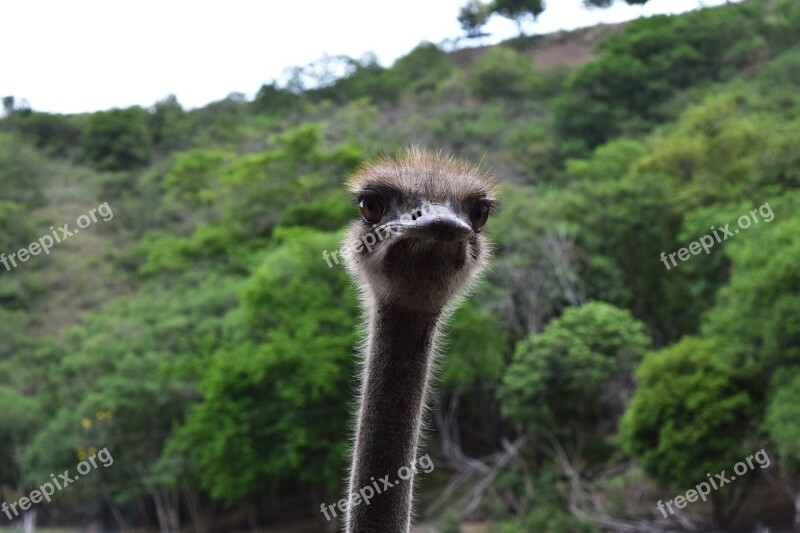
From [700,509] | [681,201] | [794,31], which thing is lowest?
[700,509]

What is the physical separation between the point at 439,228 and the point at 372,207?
0.28 m

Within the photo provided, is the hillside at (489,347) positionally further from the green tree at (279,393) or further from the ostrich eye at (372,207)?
the ostrich eye at (372,207)

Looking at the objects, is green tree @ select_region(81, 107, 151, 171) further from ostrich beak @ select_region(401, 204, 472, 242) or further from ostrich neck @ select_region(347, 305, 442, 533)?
ostrich beak @ select_region(401, 204, 472, 242)

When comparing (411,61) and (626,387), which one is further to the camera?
(411,61)

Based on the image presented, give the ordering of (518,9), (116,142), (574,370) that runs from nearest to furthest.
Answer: (574,370) < (116,142) < (518,9)

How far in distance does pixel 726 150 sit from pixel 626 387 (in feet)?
28.7

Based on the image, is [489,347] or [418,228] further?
[489,347]

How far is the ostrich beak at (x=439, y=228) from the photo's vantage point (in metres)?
2.07

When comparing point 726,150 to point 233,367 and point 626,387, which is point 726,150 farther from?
point 233,367

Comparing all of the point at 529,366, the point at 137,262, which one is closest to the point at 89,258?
the point at 137,262

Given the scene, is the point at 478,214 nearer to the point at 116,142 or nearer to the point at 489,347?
the point at 489,347

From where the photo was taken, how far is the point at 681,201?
78.7 ft

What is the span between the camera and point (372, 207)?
230 centimetres

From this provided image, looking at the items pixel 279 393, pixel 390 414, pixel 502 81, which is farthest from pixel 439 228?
pixel 502 81
